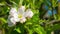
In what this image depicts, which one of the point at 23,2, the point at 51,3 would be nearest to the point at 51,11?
the point at 51,3

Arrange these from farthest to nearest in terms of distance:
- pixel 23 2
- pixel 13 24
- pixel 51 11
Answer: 1. pixel 51 11
2. pixel 23 2
3. pixel 13 24

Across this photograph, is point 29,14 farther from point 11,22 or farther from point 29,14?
point 11,22

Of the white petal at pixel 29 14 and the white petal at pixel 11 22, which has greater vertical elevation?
the white petal at pixel 29 14

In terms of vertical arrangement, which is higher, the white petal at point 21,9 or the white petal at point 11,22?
the white petal at point 21,9

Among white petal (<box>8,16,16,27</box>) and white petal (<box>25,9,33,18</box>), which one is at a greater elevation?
white petal (<box>25,9,33,18</box>)

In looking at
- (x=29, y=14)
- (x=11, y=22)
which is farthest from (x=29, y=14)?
(x=11, y=22)

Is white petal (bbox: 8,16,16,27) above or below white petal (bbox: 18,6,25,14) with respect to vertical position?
below

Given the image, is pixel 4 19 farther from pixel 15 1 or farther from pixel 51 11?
pixel 51 11

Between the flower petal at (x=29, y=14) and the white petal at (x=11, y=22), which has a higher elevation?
the flower petal at (x=29, y=14)
